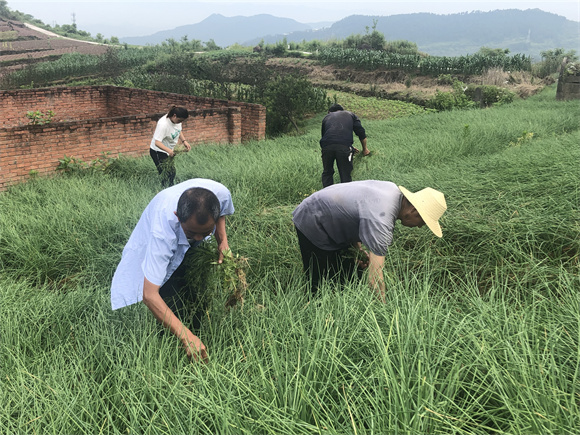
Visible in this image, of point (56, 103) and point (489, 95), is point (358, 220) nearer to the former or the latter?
point (56, 103)

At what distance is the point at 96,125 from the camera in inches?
319

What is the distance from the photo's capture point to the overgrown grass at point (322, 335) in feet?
5.10

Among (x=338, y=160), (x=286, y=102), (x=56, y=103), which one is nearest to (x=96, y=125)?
(x=338, y=160)

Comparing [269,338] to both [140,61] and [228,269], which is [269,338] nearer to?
[228,269]

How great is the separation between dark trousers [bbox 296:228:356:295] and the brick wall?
249 inches

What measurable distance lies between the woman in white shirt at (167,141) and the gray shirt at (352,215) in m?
3.55

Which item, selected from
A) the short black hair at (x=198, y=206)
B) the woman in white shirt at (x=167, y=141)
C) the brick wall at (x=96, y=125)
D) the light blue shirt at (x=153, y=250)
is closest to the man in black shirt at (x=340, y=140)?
the woman in white shirt at (x=167, y=141)

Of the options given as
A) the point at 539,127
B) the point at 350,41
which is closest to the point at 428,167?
the point at 539,127

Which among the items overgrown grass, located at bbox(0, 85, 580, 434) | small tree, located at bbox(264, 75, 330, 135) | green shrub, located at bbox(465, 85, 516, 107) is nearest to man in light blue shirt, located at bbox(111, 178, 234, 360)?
overgrown grass, located at bbox(0, 85, 580, 434)

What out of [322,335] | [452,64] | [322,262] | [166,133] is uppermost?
[452,64]

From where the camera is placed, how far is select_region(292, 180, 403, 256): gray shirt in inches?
95.4

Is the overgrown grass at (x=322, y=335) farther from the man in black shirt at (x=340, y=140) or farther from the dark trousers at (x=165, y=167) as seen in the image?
the dark trousers at (x=165, y=167)

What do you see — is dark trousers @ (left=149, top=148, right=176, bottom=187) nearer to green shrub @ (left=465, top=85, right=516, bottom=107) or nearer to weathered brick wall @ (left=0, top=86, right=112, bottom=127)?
weathered brick wall @ (left=0, top=86, right=112, bottom=127)

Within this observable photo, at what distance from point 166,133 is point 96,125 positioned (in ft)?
9.12
